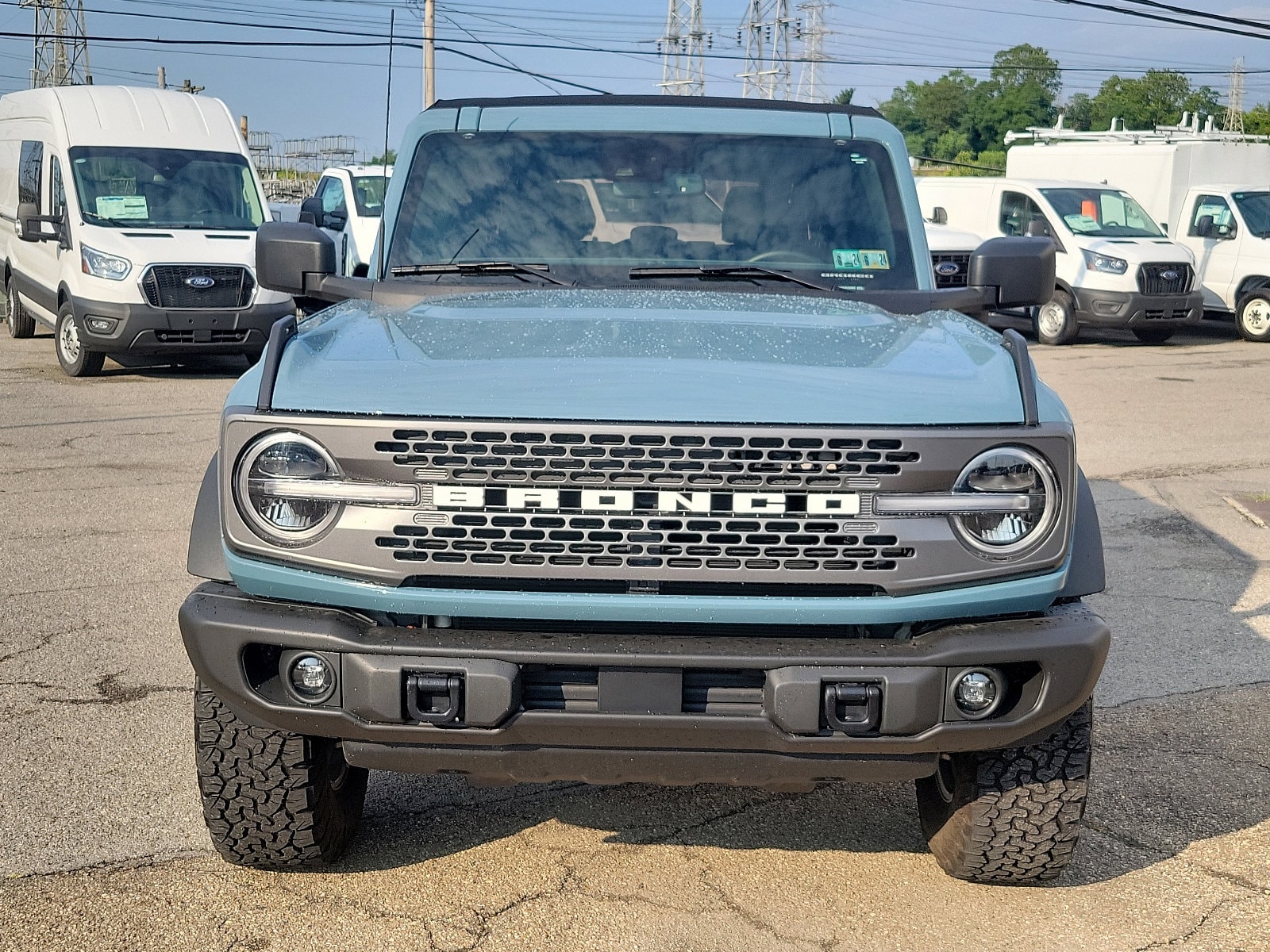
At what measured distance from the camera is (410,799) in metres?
4.19

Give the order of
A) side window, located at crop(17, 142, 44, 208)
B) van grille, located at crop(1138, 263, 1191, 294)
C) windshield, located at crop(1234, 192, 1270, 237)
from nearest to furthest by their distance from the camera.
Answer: side window, located at crop(17, 142, 44, 208)
van grille, located at crop(1138, 263, 1191, 294)
windshield, located at crop(1234, 192, 1270, 237)

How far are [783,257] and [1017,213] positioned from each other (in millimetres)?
16203

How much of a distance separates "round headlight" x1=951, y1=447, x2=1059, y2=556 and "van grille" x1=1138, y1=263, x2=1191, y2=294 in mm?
15879

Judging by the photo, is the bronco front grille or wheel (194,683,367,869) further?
wheel (194,683,367,869)

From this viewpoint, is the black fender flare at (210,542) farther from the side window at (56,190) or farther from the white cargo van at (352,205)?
the white cargo van at (352,205)

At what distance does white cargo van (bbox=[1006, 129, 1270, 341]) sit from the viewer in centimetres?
1908

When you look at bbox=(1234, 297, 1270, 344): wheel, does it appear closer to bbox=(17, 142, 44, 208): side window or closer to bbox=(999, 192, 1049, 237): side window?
bbox=(999, 192, 1049, 237): side window

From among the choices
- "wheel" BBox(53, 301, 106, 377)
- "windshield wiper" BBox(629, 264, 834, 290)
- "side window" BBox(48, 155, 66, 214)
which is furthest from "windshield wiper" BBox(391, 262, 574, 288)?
"side window" BBox(48, 155, 66, 214)

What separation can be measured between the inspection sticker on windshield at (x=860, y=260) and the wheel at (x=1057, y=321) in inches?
572

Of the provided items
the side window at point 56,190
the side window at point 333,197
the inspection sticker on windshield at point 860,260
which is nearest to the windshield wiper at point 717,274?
the inspection sticker on windshield at point 860,260

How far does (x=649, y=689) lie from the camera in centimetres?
297

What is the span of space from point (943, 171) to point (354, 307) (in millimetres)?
76457

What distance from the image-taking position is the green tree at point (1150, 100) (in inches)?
3642

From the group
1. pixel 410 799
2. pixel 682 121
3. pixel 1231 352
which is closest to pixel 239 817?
pixel 410 799
